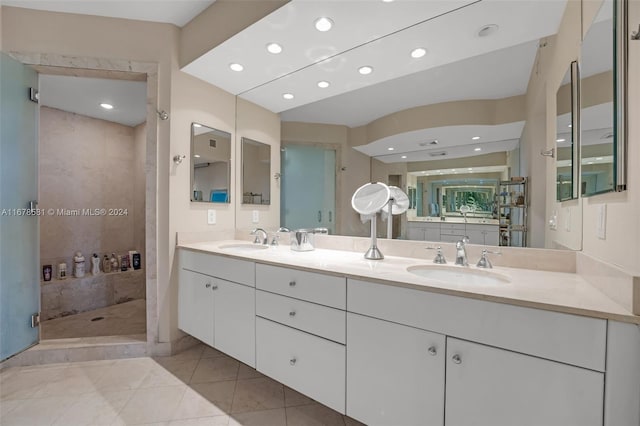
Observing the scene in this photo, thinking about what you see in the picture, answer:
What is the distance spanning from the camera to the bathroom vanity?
769 millimetres

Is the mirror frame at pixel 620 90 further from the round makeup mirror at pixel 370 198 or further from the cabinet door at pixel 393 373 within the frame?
the round makeup mirror at pixel 370 198

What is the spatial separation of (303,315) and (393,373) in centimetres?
48

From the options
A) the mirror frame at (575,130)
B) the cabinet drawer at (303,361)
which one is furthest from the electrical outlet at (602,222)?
the cabinet drawer at (303,361)

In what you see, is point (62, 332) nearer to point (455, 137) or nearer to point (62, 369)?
point (62, 369)

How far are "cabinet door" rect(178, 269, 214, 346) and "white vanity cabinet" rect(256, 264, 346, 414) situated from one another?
0.49 meters

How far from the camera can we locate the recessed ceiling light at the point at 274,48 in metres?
1.70

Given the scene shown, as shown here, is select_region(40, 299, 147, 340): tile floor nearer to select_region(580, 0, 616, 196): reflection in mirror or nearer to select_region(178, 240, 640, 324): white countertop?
select_region(178, 240, 640, 324): white countertop

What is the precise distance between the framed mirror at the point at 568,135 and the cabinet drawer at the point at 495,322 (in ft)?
2.08

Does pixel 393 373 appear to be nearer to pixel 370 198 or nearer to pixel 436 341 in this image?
pixel 436 341

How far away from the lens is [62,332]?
Result: 94.7 inches

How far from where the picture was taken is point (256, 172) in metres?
2.42

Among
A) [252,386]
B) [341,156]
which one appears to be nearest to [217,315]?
[252,386]

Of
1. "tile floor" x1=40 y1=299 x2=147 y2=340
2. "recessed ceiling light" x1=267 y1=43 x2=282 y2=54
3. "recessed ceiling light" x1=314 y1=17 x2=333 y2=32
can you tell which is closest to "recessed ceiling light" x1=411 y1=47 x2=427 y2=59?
"recessed ceiling light" x1=314 y1=17 x2=333 y2=32

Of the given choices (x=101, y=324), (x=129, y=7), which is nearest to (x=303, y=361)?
(x=101, y=324)
